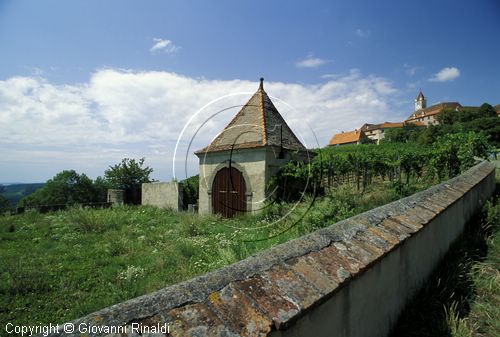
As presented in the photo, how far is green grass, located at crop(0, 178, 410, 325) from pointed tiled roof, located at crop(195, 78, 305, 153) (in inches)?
139

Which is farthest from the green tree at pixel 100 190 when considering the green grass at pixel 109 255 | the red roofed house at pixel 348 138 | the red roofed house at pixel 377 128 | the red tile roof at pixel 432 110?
the red tile roof at pixel 432 110

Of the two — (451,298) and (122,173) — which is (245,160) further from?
(122,173)

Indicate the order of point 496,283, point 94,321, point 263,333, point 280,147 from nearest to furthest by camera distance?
point 94,321 < point 263,333 < point 496,283 < point 280,147

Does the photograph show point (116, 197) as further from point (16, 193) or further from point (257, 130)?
point (16, 193)

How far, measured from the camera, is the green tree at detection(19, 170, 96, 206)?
128ft

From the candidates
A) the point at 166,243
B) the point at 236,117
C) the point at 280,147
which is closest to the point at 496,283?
the point at 166,243

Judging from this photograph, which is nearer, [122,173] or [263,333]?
[263,333]

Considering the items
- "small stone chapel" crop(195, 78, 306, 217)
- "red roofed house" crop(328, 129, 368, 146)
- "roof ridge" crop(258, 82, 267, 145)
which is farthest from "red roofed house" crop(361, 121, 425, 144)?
"small stone chapel" crop(195, 78, 306, 217)

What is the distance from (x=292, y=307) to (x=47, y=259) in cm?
771

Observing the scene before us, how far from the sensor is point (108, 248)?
7.73 meters

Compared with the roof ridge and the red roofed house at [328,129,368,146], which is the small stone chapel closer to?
the roof ridge

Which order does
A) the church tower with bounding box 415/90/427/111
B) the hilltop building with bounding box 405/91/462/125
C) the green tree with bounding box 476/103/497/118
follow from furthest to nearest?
the church tower with bounding box 415/90/427/111, the hilltop building with bounding box 405/91/462/125, the green tree with bounding box 476/103/497/118

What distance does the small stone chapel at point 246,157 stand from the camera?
1229 cm

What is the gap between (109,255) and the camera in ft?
24.0
